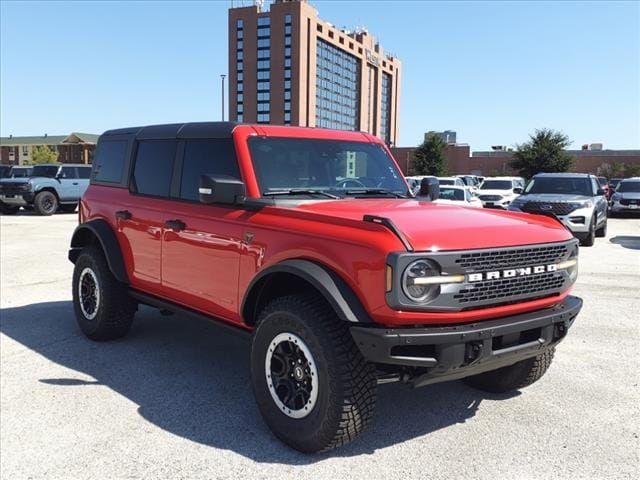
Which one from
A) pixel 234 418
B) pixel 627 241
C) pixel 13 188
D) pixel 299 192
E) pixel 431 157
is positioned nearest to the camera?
pixel 234 418

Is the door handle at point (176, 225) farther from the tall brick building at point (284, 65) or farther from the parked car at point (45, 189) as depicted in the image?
the tall brick building at point (284, 65)

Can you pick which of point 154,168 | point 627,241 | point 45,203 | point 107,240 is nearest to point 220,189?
point 154,168

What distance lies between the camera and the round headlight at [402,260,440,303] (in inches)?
121

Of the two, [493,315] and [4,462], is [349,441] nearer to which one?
[493,315]

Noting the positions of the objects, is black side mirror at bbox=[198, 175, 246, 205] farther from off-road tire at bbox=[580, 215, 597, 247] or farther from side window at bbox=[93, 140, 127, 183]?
off-road tire at bbox=[580, 215, 597, 247]

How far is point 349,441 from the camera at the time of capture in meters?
3.39

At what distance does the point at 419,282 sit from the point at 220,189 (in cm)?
149

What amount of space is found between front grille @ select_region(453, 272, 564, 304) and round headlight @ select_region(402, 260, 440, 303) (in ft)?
0.48

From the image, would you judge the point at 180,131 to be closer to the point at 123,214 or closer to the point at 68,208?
the point at 123,214

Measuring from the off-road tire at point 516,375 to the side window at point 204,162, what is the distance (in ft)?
7.87

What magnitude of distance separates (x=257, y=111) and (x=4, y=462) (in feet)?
351

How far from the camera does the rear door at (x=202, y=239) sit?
4.10 metres

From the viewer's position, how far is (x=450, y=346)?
3.10m

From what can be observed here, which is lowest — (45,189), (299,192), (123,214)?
(45,189)
